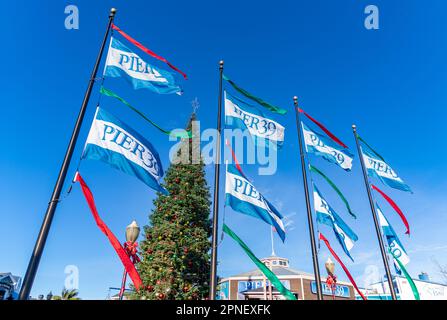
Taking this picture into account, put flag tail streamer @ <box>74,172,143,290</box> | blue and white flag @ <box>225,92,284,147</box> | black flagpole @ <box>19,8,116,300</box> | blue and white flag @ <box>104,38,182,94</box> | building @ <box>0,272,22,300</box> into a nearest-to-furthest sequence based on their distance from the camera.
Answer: black flagpole @ <box>19,8,116,300</box> < flag tail streamer @ <box>74,172,143,290</box> < blue and white flag @ <box>104,38,182,94</box> < blue and white flag @ <box>225,92,284,147</box> < building @ <box>0,272,22,300</box>

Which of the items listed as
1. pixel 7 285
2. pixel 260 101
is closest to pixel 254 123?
pixel 260 101

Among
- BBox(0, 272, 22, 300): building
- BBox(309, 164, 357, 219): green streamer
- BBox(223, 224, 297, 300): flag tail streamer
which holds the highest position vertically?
BBox(309, 164, 357, 219): green streamer

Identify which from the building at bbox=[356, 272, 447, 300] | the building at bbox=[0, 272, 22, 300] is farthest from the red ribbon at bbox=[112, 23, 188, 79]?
the building at bbox=[356, 272, 447, 300]

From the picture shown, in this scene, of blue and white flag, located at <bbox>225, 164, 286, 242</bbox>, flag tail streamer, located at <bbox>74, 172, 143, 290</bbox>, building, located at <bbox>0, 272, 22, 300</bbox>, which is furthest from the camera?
building, located at <bbox>0, 272, 22, 300</bbox>

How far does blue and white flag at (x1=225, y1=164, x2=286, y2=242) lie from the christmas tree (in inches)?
397

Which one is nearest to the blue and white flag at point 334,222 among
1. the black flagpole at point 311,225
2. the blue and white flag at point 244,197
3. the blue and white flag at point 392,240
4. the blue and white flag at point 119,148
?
the black flagpole at point 311,225

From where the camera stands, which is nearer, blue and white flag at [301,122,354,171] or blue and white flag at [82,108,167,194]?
blue and white flag at [82,108,167,194]

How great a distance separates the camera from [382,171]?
15.3 metres

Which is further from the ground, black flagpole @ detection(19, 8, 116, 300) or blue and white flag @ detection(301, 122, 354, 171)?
blue and white flag @ detection(301, 122, 354, 171)

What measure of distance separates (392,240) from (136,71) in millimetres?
14134

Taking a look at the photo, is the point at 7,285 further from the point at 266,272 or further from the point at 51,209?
the point at 266,272

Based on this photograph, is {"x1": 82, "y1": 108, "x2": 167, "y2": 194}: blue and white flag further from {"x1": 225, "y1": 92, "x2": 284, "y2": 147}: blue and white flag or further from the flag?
the flag

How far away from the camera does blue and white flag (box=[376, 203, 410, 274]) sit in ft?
44.9
